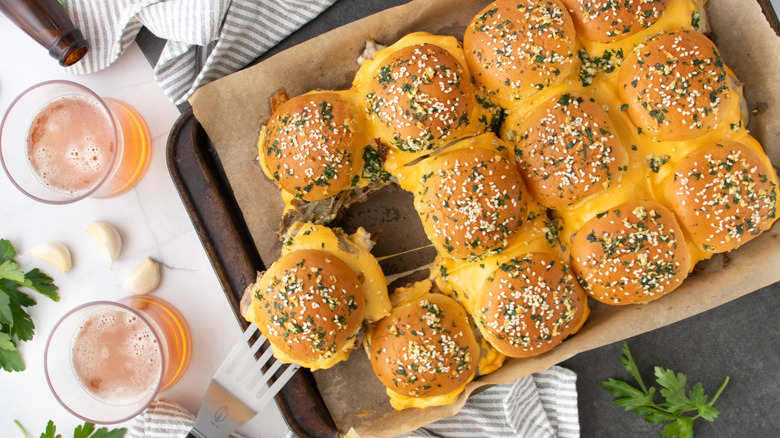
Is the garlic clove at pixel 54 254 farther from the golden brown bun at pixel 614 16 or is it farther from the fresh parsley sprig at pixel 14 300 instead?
the golden brown bun at pixel 614 16

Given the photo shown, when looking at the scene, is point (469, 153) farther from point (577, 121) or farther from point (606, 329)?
point (606, 329)

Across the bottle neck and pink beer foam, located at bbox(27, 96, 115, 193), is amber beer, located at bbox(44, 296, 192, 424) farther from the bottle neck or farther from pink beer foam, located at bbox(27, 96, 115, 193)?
→ the bottle neck

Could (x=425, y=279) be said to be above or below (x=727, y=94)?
below

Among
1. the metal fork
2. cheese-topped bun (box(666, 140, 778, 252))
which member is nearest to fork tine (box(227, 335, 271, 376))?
the metal fork

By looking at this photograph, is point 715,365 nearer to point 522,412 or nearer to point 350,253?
point 522,412

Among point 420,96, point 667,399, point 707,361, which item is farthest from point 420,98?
point 707,361

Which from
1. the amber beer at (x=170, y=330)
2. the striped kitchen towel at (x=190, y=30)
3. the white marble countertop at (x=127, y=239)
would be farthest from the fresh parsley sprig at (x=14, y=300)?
the striped kitchen towel at (x=190, y=30)

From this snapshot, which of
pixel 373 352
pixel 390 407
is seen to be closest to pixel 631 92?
pixel 373 352
